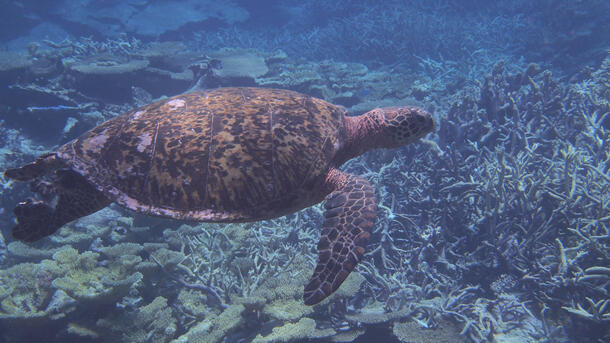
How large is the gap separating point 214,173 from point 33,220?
1875 millimetres

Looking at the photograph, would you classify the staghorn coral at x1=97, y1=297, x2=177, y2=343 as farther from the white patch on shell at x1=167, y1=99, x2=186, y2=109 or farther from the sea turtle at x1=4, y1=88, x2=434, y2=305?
the white patch on shell at x1=167, y1=99, x2=186, y2=109

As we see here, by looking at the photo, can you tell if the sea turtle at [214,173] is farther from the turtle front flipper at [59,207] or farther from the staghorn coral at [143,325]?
the staghorn coral at [143,325]

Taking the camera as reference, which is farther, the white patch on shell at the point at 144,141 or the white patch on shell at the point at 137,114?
the white patch on shell at the point at 137,114

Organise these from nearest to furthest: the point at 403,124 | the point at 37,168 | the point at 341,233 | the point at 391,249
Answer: the point at 341,233 < the point at 37,168 < the point at 403,124 < the point at 391,249

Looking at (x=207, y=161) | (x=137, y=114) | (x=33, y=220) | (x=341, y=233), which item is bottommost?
(x=341, y=233)

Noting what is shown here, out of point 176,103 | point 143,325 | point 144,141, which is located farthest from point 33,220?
point 176,103

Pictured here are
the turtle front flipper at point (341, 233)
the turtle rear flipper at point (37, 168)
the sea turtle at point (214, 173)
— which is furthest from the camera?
the turtle rear flipper at point (37, 168)

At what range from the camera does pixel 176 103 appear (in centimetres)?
292

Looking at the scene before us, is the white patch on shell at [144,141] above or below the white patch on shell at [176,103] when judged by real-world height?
below

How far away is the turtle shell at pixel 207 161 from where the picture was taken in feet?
8.07

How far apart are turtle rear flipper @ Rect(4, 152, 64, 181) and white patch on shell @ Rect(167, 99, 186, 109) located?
115cm

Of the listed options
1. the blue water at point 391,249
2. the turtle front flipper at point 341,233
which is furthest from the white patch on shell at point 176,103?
the turtle front flipper at point 341,233

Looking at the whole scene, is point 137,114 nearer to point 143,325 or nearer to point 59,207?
point 59,207

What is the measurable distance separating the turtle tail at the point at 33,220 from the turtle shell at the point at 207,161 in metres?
0.54
